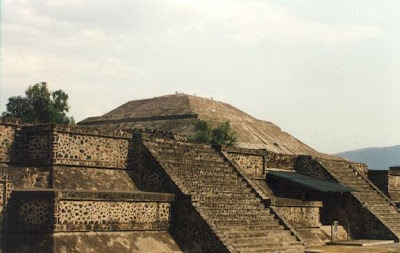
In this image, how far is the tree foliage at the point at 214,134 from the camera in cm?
5381

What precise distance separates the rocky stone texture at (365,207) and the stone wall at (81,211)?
14.1 metres

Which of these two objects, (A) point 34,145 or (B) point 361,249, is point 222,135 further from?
(A) point 34,145

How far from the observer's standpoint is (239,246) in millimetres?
22406

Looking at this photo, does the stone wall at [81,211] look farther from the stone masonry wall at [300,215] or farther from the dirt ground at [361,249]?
the dirt ground at [361,249]

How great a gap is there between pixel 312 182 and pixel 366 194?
397 centimetres

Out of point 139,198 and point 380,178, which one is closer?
point 139,198

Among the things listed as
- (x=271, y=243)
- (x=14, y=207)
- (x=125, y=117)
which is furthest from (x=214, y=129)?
(x=14, y=207)

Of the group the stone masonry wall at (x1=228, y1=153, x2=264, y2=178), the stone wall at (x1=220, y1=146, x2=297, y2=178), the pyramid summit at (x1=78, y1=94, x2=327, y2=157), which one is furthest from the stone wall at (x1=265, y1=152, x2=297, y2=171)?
the pyramid summit at (x1=78, y1=94, x2=327, y2=157)

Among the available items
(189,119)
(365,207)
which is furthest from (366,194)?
(189,119)

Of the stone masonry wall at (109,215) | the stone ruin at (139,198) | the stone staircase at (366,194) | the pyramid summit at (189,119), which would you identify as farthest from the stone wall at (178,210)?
the pyramid summit at (189,119)

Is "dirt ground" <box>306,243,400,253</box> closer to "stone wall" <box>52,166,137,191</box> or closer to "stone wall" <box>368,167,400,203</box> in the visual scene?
"stone wall" <box>52,166,137,191</box>

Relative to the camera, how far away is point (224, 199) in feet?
83.4

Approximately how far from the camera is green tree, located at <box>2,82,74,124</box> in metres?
50.7

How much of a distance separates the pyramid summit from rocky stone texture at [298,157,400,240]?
21526 millimetres
